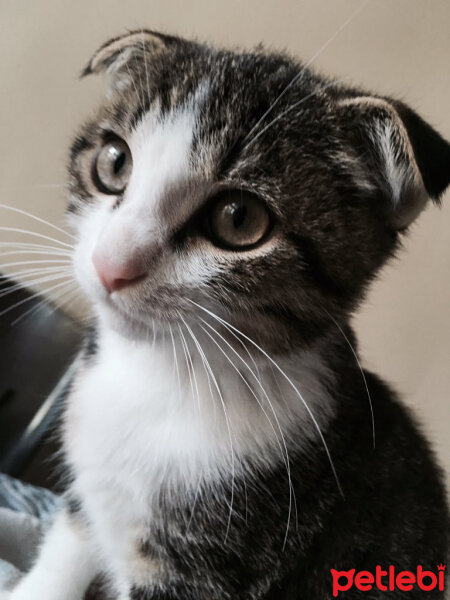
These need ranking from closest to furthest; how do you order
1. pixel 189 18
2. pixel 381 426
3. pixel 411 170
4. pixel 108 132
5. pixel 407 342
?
pixel 411 170, pixel 108 132, pixel 381 426, pixel 189 18, pixel 407 342

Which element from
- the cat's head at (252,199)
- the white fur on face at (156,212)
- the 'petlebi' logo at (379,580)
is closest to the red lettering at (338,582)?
the 'petlebi' logo at (379,580)

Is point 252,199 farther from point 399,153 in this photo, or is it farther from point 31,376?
point 31,376

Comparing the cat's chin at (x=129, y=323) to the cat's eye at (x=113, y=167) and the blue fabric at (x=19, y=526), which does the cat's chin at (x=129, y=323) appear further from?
the blue fabric at (x=19, y=526)

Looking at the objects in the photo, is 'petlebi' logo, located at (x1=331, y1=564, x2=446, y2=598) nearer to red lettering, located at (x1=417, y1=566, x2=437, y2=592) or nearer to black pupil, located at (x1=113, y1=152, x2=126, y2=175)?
red lettering, located at (x1=417, y1=566, x2=437, y2=592)

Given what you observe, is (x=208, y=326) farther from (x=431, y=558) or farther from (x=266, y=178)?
(x=431, y=558)

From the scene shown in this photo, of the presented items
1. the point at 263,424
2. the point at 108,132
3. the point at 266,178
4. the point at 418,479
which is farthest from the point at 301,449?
the point at 108,132

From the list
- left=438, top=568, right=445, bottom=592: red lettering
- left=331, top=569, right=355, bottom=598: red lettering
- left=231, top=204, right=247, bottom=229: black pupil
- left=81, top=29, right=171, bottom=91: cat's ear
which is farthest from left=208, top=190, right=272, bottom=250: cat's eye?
left=438, top=568, right=445, bottom=592: red lettering
